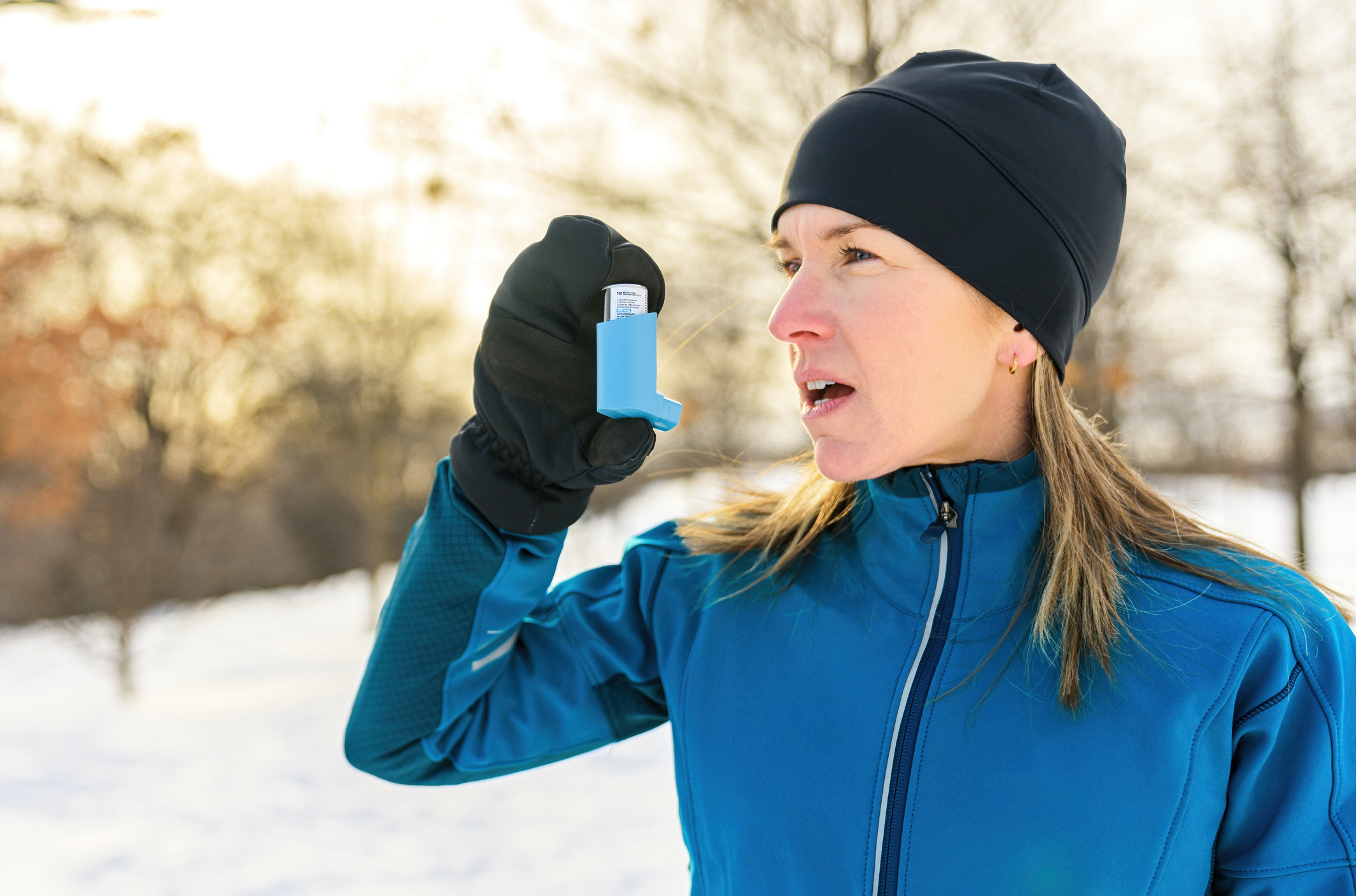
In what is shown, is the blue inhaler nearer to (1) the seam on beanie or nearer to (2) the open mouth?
(2) the open mouth

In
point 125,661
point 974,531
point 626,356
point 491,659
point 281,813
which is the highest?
point 626,356

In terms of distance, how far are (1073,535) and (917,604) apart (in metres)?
0.24

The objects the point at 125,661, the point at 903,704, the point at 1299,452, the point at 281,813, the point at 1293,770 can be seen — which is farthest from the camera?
the point at 1299,452

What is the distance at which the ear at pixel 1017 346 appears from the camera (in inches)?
53.6

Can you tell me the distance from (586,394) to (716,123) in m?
4.25

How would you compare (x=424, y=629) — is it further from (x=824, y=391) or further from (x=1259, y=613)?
(x=1259, y=613)

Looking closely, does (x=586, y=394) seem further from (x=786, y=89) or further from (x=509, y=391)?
(x=786, y=89)

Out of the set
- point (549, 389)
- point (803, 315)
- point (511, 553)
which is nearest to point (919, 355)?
point (803, 315)

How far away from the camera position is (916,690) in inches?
48.0

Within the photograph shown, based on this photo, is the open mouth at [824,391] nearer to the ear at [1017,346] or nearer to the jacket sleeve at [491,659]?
the ear at [1017,346]

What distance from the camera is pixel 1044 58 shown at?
4594 mm

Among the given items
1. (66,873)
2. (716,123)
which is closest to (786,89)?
(716,123)

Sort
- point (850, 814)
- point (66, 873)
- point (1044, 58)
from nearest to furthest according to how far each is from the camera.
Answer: point (850, 814) → point (66, 873) → point (1044, 58)

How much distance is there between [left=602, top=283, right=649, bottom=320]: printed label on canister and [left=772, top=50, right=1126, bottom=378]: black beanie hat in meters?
0.31
